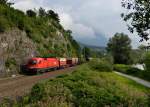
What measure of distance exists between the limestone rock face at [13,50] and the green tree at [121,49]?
2769 inches

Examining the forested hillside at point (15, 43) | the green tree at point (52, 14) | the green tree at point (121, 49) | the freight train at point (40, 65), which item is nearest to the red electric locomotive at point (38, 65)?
the freight train at point (40, 65)

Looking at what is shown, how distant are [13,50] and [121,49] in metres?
80.6

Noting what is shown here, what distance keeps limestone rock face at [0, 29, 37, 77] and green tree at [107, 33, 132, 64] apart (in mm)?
70331

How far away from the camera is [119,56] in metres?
136

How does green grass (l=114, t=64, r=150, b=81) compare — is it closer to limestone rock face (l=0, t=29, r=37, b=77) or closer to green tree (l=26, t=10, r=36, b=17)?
limestone rock face (l=0, t=29, r=37, b=77)

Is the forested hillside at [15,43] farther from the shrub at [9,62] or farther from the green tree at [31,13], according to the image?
the green tree at [31,13]

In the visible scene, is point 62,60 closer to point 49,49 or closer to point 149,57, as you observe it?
point 49,49

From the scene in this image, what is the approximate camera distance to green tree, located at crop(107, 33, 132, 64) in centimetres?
13475

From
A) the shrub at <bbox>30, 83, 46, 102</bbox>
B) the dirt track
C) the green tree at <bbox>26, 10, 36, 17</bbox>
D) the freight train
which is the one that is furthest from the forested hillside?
the shrub at <bbox>30, 83, 46, 102</bbox>

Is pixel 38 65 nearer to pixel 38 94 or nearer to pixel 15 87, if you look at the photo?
pixel 15 87

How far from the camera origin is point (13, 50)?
5959 cm

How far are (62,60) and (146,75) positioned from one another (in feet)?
68.2

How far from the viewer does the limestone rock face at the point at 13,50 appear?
178 ft

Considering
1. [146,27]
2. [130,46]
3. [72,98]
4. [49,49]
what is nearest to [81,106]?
[72,98]
